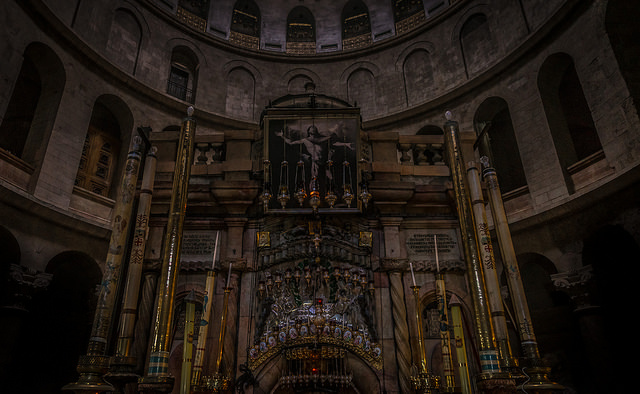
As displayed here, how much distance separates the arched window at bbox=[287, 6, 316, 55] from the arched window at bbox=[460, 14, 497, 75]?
7.93 m

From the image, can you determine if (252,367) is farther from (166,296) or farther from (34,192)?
(34,192)

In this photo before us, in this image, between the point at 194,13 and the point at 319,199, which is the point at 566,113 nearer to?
the point at 319,199

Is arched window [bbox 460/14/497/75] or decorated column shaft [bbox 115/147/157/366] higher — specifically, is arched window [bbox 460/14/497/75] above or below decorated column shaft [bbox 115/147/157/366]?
above

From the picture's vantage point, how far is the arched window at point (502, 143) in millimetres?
16734

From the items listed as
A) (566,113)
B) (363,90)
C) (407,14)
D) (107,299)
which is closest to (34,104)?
(107,299)

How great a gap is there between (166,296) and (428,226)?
209 inches

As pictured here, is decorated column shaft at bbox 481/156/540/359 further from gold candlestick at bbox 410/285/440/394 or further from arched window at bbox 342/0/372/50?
arched window at bbox 342/0/372/50

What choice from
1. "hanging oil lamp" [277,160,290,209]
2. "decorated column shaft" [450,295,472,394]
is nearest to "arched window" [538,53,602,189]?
"decorated column shaft" [450,295,472,394]

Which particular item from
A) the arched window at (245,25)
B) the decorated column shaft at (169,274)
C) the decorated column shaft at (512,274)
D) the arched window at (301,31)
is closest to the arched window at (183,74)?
the arched window at (245,25)

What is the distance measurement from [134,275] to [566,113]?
1647 cm

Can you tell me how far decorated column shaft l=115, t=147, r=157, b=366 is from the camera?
5840 mm

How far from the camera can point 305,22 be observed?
2297 centimetres

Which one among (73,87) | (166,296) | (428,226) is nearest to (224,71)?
(73,87)

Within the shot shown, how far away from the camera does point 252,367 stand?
23.6ft
